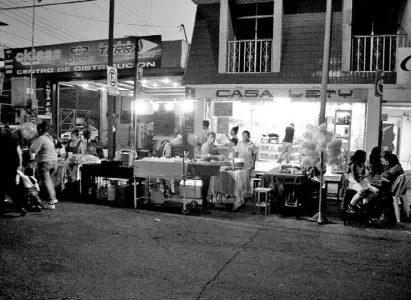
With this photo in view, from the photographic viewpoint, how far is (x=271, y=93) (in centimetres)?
1427

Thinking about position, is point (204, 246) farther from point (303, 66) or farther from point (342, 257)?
point (303, 66)

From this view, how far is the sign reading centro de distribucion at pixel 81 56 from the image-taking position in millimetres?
15180

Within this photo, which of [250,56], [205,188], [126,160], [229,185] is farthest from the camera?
[250,56]

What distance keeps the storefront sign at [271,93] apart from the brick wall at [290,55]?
2.39ft

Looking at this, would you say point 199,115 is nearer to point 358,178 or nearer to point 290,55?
point 290,55

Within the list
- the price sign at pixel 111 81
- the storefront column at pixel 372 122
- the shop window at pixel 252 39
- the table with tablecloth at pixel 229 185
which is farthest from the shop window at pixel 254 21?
the table with tablecloth at pixel 229 185

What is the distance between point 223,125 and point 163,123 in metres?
5.20

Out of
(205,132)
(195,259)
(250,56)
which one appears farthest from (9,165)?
(250,56)

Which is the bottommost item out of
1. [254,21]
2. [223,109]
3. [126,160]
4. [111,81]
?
[126,160]

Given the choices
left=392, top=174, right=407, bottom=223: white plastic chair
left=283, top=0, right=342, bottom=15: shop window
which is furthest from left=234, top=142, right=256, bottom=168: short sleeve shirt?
left=283, top=0, right=342, bottom=15: shop window

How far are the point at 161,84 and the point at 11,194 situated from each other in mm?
9736

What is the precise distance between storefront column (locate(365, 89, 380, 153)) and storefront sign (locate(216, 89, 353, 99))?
0.72 m

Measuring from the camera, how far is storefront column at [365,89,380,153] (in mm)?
13305

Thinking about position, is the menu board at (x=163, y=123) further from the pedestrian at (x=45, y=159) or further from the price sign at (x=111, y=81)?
the pedestrian at (x=45, y=159)
